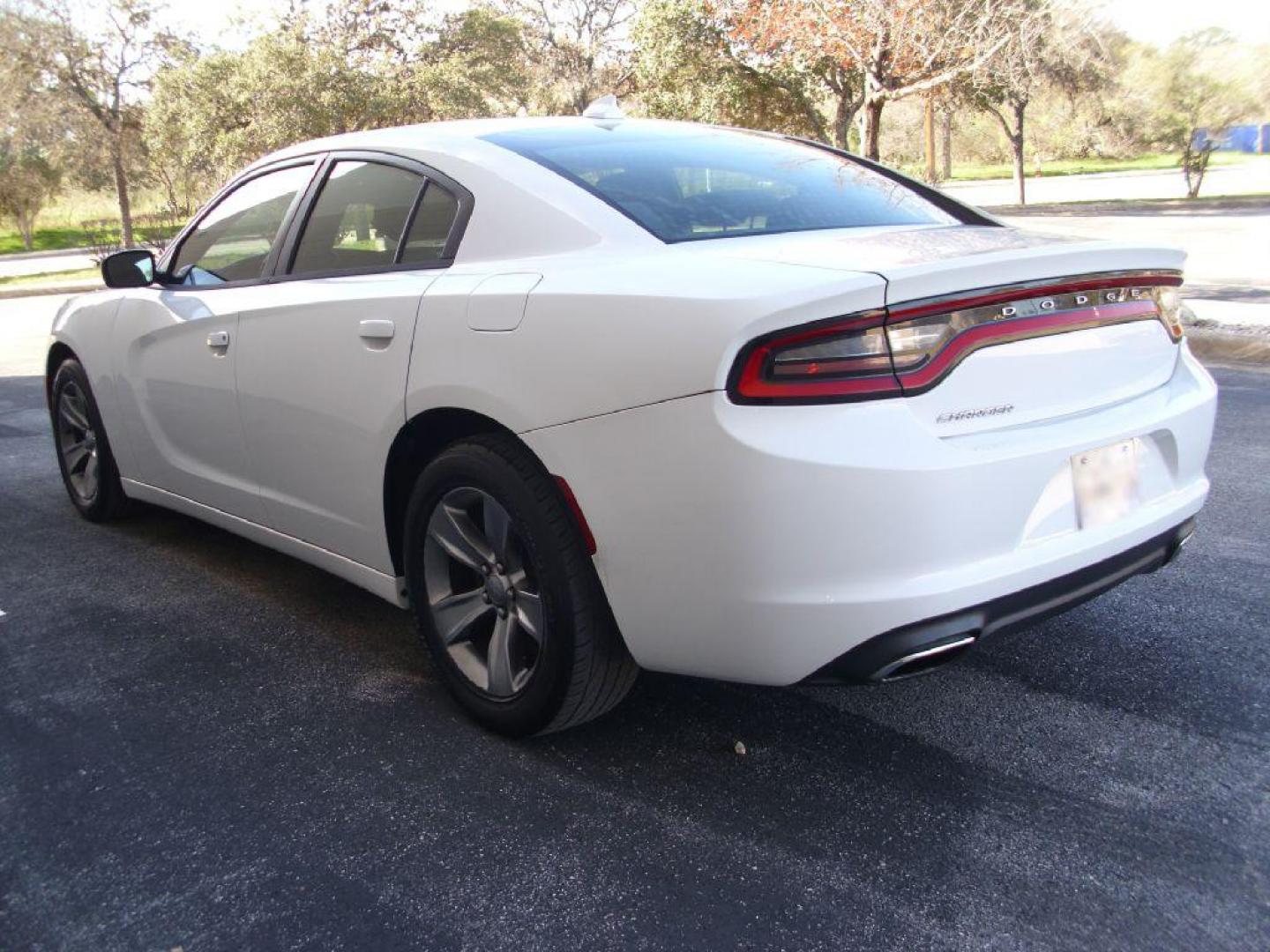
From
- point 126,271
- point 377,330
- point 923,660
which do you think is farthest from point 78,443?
point 923,660

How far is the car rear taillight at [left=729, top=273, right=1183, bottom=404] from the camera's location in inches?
86.3

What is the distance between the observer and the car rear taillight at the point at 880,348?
219 centimetres

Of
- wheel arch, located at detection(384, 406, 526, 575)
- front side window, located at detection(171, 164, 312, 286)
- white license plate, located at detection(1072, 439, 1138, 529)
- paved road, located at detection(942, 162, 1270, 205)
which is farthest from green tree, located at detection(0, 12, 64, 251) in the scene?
white license plate, located at detection(1072, 439, 1138, 529)

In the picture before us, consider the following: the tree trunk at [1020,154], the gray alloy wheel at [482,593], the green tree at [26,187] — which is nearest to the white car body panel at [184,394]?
the gray alloy wheel at [482,593]

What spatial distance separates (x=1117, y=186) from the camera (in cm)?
3734

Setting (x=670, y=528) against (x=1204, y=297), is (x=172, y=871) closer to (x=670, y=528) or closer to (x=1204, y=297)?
(x=670, y=528)

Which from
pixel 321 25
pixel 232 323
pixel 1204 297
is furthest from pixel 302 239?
pixel 321 25

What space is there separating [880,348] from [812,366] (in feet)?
0.48

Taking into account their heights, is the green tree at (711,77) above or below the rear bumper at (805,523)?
above

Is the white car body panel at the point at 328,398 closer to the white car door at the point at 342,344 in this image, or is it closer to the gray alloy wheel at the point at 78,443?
the white car door at the point at 342,344

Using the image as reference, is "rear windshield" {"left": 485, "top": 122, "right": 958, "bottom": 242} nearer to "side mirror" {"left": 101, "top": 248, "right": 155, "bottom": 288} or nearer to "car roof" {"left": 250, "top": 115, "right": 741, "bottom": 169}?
"car roof" {"left": 250, "top": 115, "right": 741, "bottom": 169}

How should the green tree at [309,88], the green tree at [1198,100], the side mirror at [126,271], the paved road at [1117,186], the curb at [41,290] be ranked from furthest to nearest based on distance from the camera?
1. the paved road at [1117,186]
2. the green tree at [1198,100]
3. the green tree at [309,88]
4. the curb at [41,290]
5. the side mirror at [126,271]

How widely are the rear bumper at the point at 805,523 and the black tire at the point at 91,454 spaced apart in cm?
310

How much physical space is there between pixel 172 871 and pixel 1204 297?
11103 mm
